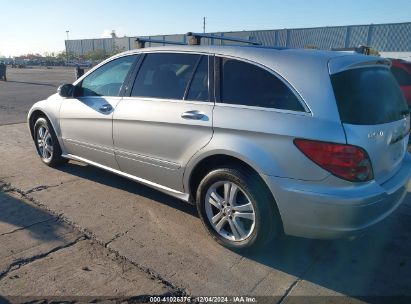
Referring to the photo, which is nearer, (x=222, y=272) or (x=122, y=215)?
(x=222, y=272)

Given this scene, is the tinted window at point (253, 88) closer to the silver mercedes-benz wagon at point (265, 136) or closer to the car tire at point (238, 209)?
the silver mercedes-benz wagon at point (265, 136)

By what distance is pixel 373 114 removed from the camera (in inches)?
113

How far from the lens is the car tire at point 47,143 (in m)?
5.23

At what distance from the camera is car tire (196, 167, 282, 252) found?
9.92 feet

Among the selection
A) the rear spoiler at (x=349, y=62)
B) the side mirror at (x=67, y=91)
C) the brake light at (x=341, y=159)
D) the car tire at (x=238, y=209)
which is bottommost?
the car tire at (x=238, y=209)

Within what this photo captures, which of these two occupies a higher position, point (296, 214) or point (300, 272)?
point (296, 214)

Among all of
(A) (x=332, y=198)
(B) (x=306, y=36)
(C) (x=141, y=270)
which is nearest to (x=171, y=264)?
(C) (x=141, y=270)

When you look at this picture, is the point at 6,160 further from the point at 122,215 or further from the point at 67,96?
the point at 122,215

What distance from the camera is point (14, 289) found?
273 cm

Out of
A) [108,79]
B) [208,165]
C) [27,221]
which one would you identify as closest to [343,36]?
[108,79]

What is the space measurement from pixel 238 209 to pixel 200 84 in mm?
1204

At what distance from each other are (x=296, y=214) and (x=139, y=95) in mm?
2100

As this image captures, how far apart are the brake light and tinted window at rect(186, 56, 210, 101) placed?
3.75 ft

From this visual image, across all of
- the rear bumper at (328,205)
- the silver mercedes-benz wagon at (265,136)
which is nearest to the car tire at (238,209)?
the silver mercedes-benz wagon at (265,136)
